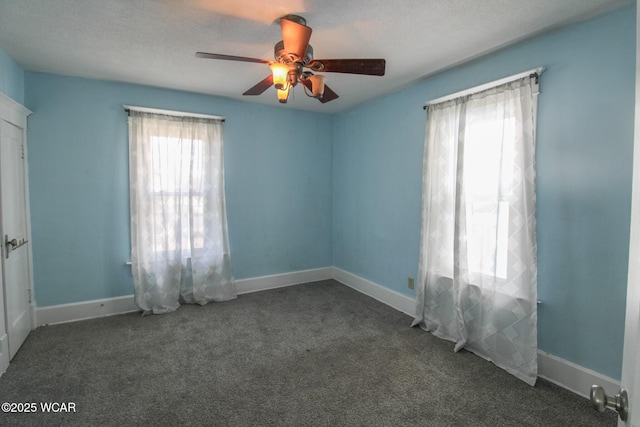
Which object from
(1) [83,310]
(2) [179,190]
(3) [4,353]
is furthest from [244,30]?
(1) [83,310]

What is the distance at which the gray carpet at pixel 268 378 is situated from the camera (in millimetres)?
1858

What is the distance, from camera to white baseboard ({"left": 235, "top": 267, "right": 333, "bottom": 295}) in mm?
4027

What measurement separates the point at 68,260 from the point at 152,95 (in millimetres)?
1917

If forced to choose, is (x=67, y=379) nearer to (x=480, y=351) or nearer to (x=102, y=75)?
(x=102, y=75)

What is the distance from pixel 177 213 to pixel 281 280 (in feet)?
5.33

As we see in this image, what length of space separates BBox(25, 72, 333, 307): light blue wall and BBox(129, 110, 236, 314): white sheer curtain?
177mm

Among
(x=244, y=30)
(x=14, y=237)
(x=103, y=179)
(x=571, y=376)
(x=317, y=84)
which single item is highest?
(x=244, y=30)

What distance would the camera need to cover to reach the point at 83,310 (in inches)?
126

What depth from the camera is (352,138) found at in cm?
420

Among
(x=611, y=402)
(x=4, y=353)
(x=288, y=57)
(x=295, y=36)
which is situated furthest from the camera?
(x=4, y=353)

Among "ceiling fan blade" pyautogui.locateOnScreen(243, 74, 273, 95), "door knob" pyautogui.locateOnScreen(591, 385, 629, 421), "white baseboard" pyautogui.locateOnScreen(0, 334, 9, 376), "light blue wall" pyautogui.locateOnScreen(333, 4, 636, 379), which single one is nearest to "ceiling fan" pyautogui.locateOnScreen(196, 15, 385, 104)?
"ceiling fan blade" pyautogui.locateOnScreen(243, 74, 273, 95)

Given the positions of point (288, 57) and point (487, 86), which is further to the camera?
point (487, 86)

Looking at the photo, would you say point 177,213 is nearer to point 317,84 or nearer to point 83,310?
point 83,310

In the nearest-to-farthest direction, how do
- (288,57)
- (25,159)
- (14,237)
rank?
(288,57) < (14,237) < (25,159)
